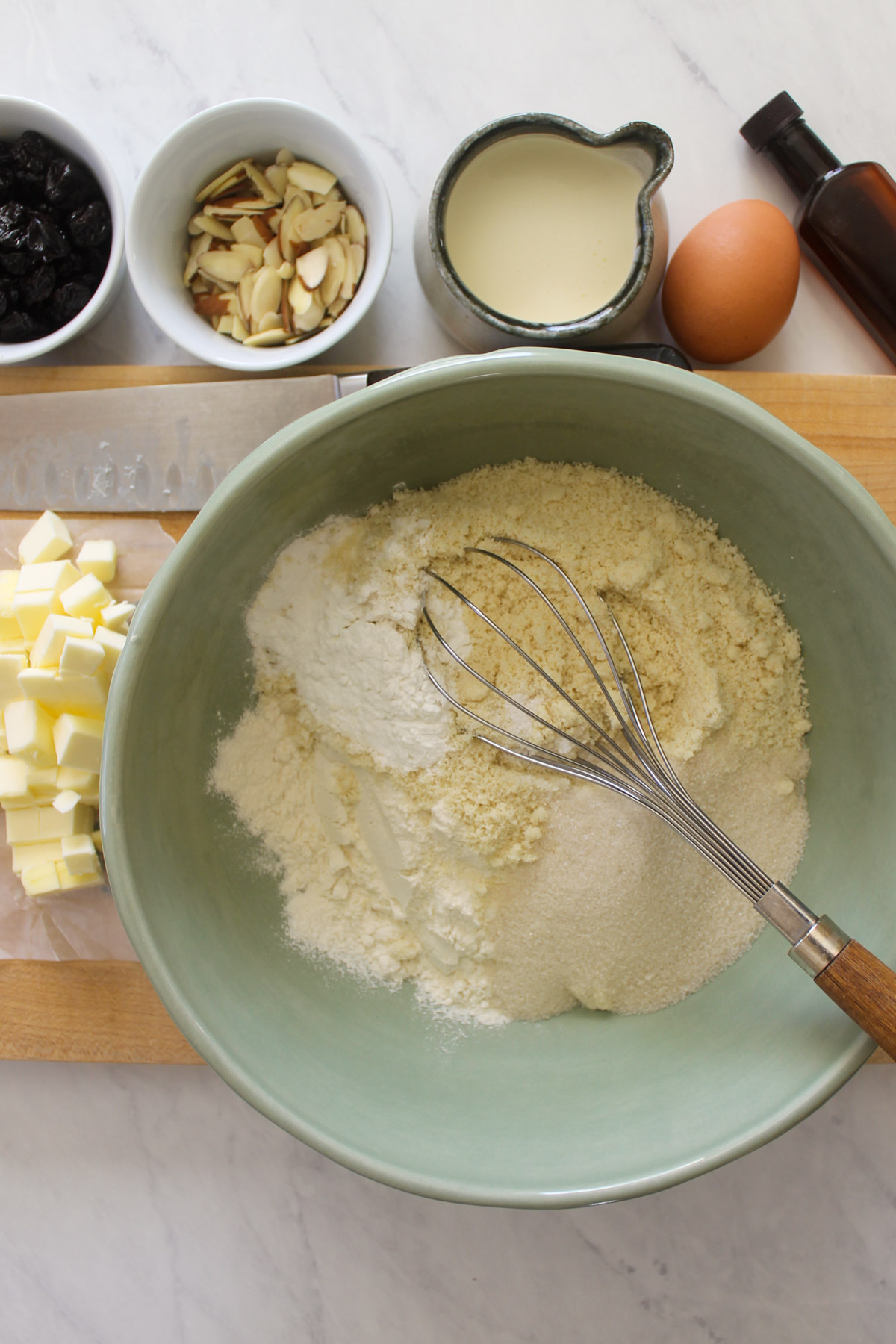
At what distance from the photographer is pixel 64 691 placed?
807 millimetres

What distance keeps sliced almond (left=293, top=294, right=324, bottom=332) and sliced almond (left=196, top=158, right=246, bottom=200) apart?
0.13 m

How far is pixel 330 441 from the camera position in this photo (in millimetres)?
706

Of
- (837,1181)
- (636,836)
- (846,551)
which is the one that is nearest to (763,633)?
(846,551)

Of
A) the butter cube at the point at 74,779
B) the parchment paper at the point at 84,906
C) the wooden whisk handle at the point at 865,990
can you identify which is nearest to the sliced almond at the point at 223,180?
the parchment paper at the point at 84,906

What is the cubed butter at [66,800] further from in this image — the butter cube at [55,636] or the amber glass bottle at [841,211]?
the amber glass bottle at [841,211]

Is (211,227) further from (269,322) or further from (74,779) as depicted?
(74,779)

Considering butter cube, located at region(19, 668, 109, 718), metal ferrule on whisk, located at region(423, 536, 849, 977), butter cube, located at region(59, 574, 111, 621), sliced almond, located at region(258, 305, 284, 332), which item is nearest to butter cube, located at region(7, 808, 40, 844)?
butter cube, located at region(19, 668, 109, 718)

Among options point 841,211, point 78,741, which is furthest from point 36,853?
point 841,211

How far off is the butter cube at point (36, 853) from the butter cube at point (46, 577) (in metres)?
0.25

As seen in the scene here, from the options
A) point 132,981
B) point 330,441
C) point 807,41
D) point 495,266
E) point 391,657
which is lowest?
point 132,981

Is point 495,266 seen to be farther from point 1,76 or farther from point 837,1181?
point 837,1181

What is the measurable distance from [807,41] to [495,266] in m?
0.46

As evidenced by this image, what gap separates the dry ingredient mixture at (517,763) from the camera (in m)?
0.77

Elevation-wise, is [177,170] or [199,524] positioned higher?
[177,170]
